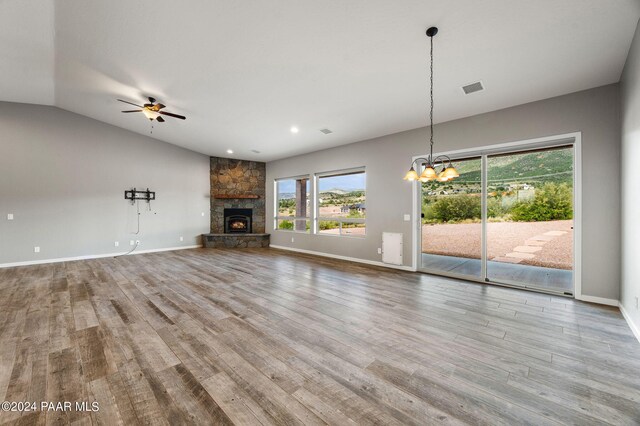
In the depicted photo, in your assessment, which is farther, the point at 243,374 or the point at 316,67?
the point at 316,67

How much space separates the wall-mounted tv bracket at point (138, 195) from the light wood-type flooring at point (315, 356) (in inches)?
134

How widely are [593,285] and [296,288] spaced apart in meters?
4.18

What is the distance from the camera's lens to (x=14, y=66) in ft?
13.6

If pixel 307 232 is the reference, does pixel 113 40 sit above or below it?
above

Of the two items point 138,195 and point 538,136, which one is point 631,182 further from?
point 138,195

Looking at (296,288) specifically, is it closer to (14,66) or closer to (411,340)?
(411,340)

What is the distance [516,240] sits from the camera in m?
4.93

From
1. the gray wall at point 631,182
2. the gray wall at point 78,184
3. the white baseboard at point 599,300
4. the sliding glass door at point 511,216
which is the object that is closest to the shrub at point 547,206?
the sliding glass door at point 511,216

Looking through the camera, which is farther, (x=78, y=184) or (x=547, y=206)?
(x=78, y=184)

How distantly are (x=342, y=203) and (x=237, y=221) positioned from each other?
13.6 feet

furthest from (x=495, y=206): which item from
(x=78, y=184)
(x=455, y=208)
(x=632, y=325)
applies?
(x=78, y=184)

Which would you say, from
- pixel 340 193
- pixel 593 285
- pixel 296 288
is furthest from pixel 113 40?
pixel 593 285

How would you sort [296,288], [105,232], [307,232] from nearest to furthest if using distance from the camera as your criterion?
[296,288]
[105,232]
[307,232]

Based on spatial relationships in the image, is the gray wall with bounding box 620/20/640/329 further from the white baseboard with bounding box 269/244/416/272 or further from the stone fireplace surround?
the stone fireplace surround
